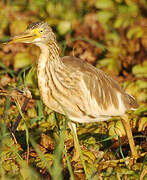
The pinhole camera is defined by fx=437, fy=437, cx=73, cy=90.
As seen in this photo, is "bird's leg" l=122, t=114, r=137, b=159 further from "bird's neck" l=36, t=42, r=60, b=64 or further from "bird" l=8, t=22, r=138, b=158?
"bird's neck" l=36, t=42, r=60, b=64

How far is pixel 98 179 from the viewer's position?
2.92 meters

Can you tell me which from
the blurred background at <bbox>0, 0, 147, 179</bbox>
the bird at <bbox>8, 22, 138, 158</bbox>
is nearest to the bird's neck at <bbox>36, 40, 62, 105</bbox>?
the bird at <bbox>8, 22, 138, 158</bbox>

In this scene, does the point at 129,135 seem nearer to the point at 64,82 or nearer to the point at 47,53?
the point at 64,82

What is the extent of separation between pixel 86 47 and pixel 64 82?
2.26 meters

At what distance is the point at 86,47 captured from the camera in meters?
5.22

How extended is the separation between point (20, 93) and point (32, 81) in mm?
987

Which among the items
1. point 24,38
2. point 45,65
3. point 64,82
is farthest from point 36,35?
point 64,82

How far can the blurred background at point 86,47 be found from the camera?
12.5 feet

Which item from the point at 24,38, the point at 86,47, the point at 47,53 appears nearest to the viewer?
the point at 24,38

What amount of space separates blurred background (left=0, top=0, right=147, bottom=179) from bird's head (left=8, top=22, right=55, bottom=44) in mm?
831

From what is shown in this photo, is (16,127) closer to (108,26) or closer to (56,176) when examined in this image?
(56,176)

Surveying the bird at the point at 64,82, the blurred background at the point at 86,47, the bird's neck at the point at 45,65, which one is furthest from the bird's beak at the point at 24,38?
the blurred background at the point at 86,47

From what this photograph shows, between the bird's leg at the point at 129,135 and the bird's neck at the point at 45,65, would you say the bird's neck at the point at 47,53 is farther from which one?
the bird's leg at the point at 129,135

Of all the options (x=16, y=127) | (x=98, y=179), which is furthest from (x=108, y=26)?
(x=98, y=179)
